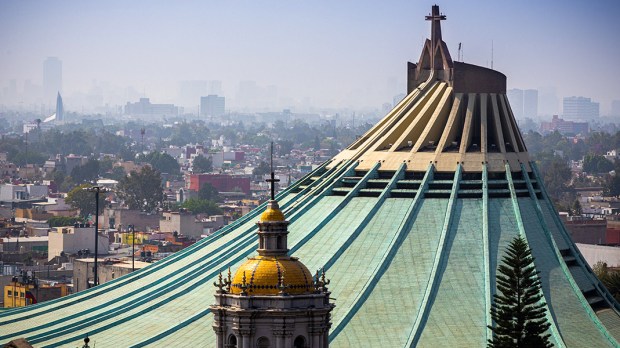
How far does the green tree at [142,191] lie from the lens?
182 meters

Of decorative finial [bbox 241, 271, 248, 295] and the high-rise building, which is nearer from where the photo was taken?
decorative finial [bbox 241, 271, 248, 295]

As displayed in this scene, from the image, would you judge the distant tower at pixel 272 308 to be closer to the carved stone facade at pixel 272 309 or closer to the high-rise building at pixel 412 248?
the carved stone facade at pixel 272 309

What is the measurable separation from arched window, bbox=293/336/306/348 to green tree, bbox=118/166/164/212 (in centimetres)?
13976

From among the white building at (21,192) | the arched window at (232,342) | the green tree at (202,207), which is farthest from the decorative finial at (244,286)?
the white building at (21,192)

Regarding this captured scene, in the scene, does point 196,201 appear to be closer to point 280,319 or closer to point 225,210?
point 225,210

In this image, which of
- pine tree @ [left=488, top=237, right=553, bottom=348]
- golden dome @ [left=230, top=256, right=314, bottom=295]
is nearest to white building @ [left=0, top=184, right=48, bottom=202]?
pine tree @ [left=488, top=237, right=553, bottom=348]

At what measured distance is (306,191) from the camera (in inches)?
2901

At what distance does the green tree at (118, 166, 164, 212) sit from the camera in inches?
7185

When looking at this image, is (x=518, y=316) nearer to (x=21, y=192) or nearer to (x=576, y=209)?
(x=576, y=209)

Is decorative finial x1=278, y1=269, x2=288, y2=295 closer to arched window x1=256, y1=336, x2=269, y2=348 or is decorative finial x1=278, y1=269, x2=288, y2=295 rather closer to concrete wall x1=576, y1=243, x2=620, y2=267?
arched window x1=256, y1=336, x2=269, y2=348

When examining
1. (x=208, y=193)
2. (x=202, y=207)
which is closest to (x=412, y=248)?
(x=202, y=207)

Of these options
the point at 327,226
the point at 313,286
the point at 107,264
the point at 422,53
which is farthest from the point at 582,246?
the point at 313,286

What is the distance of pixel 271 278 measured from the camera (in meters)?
40.9

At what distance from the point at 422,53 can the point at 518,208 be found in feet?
32.3
